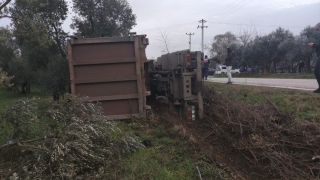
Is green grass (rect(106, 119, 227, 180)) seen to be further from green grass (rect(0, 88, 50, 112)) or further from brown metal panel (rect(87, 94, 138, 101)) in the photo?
green grass (rect(0, 88, 50, 112))

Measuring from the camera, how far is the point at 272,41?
111 feet

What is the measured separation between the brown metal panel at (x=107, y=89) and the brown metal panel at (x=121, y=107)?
218 millimetres

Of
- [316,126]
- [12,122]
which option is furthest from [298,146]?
[12,122]

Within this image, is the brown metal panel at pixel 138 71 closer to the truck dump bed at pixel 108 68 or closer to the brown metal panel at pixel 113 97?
the truck dump bed at pixel 108 68

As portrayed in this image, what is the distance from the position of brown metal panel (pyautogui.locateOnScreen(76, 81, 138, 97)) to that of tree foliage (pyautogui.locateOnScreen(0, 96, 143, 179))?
5.60 ft

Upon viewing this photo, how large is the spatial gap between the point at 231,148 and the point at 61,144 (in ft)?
8.74

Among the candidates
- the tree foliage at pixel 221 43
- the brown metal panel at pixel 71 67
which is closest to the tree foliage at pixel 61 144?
the brown metal panel at pixel 71 67

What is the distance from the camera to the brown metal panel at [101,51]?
6.37m

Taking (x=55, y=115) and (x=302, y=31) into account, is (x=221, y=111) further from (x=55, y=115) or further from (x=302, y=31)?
(x=302, y=31)

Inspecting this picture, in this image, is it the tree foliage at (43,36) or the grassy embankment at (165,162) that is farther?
the tree foliage at (43,36)

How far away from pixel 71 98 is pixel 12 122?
0.94m

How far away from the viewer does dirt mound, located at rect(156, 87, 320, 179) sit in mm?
3561

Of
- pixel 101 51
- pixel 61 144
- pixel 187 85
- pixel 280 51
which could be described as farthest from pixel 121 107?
pixel 280 51

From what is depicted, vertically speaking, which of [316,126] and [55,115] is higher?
[55,115]
